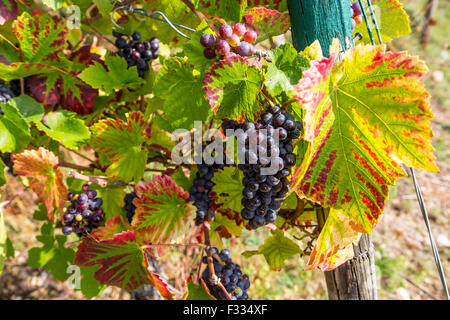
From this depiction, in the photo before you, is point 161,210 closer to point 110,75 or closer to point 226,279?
point 226,279

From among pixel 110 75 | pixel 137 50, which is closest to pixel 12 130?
pixel 110 75

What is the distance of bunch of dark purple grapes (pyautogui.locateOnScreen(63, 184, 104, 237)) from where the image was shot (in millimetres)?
1052

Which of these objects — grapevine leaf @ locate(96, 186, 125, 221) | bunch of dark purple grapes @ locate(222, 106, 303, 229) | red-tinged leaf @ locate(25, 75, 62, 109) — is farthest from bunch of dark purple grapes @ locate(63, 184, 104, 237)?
bunch of dark purple grapes @ locate(222, 106, 303, 229)

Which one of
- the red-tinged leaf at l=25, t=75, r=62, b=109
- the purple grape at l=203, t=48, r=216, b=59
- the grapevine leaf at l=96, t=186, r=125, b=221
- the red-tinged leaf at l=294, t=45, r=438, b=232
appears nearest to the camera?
the red-tinged leaf at l=294, t=45, r=438, b=232

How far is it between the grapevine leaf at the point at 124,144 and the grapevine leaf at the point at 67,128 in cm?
4

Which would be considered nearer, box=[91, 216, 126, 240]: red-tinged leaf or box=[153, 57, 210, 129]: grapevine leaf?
box=[153, 57, 210, 129]: grapevine leaf

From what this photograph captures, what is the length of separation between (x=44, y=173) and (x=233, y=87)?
0.60 meters

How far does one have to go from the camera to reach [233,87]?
716 mm

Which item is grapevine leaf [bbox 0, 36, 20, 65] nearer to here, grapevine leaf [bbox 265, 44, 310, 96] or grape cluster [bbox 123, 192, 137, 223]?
grape cluster [bbox 123, 192, 137, 223]

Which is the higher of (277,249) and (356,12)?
(356,12)

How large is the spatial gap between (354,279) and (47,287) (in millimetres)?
1909

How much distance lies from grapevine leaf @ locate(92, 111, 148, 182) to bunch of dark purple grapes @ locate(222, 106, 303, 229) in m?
0.38

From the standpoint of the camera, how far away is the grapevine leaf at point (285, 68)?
2.20ft

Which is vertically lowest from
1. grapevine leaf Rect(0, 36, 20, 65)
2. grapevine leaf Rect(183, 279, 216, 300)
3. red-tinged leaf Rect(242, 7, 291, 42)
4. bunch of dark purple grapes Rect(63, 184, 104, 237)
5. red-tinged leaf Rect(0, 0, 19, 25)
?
grapevine leaf Rect(183, 279, 216, 300)
